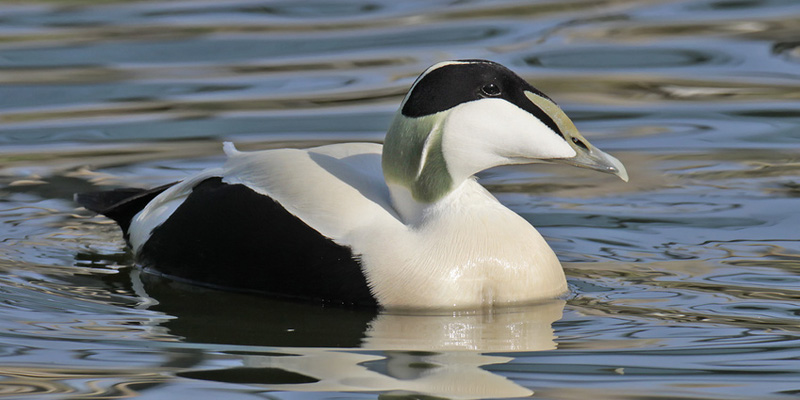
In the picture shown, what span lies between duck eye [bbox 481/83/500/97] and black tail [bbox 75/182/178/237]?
5.29ft

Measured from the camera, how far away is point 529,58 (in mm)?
9305

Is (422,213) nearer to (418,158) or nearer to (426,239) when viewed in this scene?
(426,239)

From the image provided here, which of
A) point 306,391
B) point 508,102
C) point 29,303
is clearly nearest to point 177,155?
point 29,303

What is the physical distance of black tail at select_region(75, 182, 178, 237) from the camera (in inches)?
231

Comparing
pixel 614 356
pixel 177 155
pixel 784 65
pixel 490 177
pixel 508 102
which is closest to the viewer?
pixel 614 356

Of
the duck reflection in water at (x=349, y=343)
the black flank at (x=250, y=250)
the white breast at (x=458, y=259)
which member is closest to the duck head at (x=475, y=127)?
the white breast at (x=458, y=259)

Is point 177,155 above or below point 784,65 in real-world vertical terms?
below

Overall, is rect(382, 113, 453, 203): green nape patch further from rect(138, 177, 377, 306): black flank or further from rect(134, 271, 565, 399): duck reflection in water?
rect(134, 271, 565, 399): duck reflection in water

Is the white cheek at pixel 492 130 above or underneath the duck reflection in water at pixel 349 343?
above

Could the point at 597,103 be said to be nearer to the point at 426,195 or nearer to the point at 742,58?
the point at 742,58

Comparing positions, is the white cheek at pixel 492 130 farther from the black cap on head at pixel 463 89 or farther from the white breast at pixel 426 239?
the white breast at pixel 426 239

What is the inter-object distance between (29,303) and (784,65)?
5.52m

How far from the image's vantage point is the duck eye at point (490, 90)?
484 cm

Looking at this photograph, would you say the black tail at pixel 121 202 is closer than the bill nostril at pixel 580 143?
No
